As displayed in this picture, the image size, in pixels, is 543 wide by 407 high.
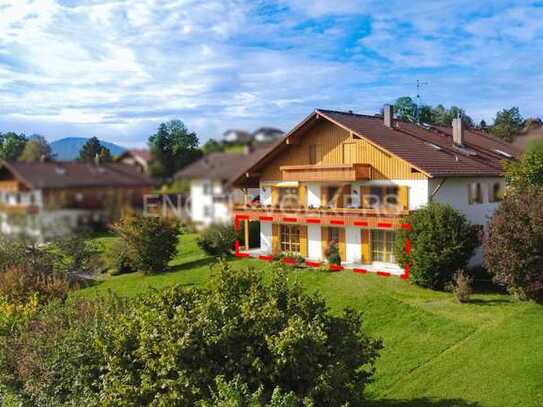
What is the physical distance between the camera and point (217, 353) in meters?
13.0

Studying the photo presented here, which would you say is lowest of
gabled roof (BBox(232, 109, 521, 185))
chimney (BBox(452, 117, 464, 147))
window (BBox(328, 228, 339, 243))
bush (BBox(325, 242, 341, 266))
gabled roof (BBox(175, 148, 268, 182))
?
bush (BBox(325, 242, 341, 266))

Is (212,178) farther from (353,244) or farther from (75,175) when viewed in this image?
(353,244)

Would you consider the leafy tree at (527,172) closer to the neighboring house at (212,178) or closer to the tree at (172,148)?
the neighboring house at (212,178)

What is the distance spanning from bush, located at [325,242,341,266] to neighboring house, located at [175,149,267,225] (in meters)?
31.4

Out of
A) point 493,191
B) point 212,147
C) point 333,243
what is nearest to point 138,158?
point 212,147

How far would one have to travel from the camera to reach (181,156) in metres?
2.89

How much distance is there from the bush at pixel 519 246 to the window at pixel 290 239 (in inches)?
561

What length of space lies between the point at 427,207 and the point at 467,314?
6.16m

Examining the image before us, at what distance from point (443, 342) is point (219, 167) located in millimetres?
21551

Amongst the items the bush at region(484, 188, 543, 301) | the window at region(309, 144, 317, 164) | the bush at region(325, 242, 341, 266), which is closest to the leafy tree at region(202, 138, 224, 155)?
the window at region(309, 144, 317, 164)

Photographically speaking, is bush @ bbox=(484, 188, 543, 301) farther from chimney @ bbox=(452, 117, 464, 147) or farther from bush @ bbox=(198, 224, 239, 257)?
bush @ bbox=(198, 224, 239, 257)

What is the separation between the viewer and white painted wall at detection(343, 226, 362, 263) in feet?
116

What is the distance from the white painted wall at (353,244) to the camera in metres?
35.3

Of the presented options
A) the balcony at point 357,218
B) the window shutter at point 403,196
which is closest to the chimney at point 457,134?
the balcony at point 357,218
